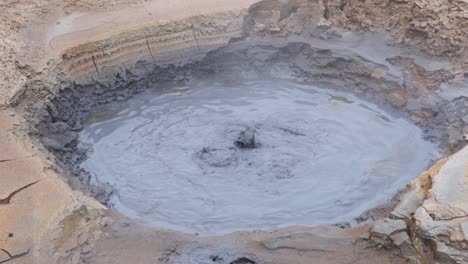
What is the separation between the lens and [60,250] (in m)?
4.24

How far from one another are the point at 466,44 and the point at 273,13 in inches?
103

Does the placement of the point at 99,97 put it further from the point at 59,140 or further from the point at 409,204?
the point at 409,204

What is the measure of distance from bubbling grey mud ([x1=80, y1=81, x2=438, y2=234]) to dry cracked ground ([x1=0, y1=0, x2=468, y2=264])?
30cm

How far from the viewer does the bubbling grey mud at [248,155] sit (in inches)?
210

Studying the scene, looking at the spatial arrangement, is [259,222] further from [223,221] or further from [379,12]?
[379,12]

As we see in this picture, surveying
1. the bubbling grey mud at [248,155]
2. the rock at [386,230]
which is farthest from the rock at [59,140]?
the rock at [386,230]

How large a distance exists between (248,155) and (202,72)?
6.72 feet

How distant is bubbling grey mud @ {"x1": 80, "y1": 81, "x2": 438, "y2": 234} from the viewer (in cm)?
533

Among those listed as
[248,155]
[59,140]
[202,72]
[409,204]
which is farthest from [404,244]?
[202,72]

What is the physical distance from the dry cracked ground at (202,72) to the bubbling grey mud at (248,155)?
30 cm

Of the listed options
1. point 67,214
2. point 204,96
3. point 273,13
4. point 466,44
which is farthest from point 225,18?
point 67,214

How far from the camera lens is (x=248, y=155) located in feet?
20.1

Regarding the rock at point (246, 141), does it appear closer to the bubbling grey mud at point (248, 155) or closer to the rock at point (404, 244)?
the bubbling grey mud at point (248, 155)

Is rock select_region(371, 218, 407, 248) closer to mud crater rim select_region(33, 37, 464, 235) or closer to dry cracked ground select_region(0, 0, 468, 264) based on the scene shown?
dry cracked ground select_region(0, 0, 468, 264)
